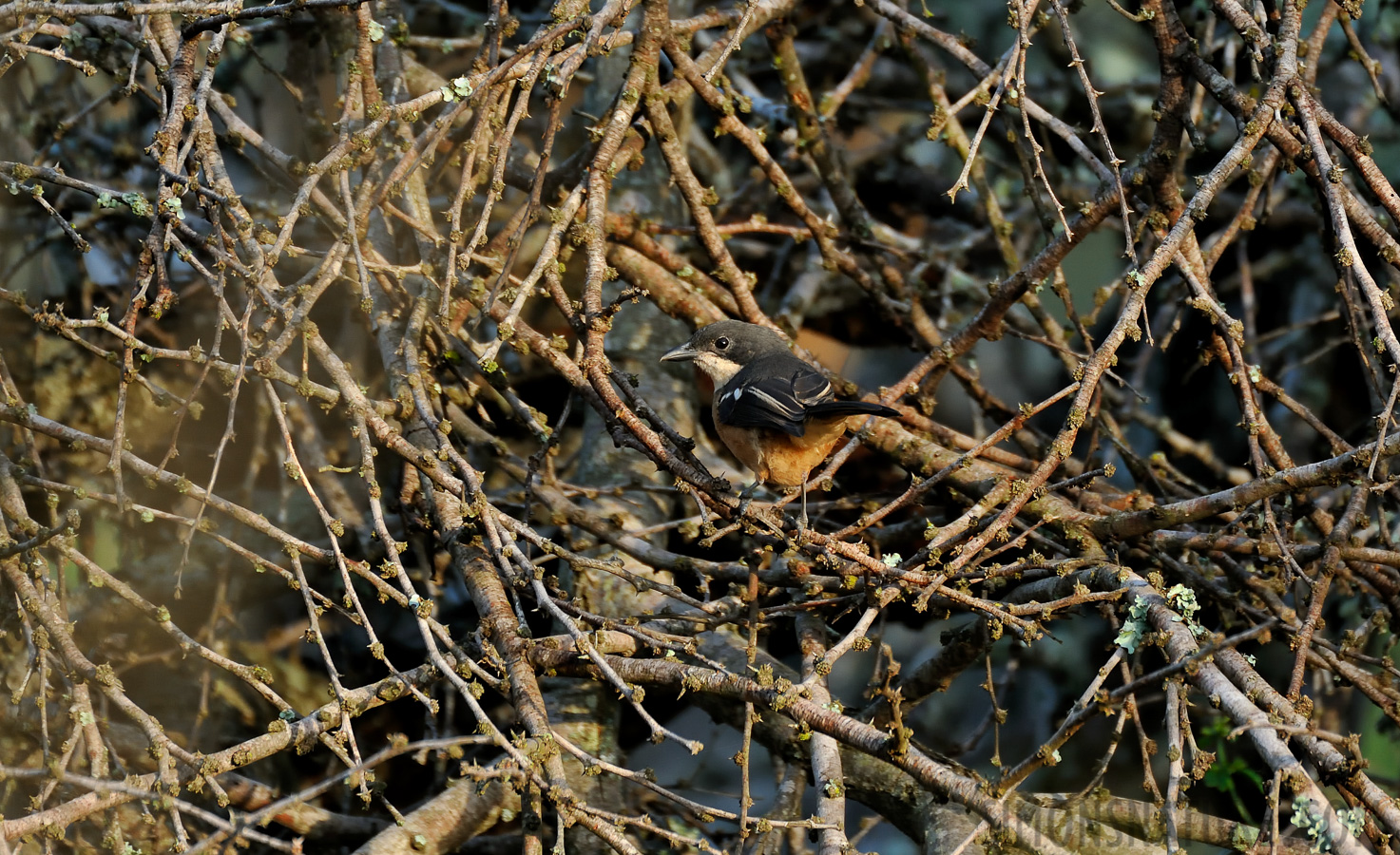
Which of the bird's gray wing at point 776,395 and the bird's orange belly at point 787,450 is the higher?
the bird's gray wing at point 776,395

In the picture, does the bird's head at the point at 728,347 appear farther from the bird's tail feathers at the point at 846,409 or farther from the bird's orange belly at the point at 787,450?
the bird's tail feathers at the point at 846,409

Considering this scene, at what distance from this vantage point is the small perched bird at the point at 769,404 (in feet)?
11.4


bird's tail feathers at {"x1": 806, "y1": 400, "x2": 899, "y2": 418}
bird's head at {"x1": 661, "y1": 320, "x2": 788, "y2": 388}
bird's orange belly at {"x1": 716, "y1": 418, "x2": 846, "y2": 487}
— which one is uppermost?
bird's tail feathers at {"x1": 806, "y1": 400, "x2": 899, "y2": 418}

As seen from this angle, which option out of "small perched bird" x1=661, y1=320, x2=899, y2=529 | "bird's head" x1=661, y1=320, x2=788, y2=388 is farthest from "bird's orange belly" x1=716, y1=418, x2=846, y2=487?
→ "bird's head" x1=661, y1=320, x2=788, y2=388

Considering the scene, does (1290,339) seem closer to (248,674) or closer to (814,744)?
(814,744)

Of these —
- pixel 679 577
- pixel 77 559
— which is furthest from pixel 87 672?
pixel 679 577

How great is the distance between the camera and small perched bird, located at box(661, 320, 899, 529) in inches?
137

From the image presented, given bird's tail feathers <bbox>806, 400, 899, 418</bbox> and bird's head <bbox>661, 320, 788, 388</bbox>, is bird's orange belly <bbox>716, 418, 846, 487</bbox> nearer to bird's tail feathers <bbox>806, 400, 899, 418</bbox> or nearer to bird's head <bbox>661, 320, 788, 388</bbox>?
bird's tail feathers <bbox>806, 400, 899, 418</bbox>

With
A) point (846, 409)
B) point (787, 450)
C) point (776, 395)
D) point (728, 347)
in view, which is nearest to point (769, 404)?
point (776, 395)

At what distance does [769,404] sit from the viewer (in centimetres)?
356

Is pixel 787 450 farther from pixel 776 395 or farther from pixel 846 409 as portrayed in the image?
pixel 846 409

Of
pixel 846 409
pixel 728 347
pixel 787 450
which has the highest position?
pixel 846 409

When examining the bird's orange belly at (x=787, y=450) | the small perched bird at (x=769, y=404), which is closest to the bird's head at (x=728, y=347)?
the small perched bird at (x=769, y=404)

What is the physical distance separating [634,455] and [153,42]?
218 cm
